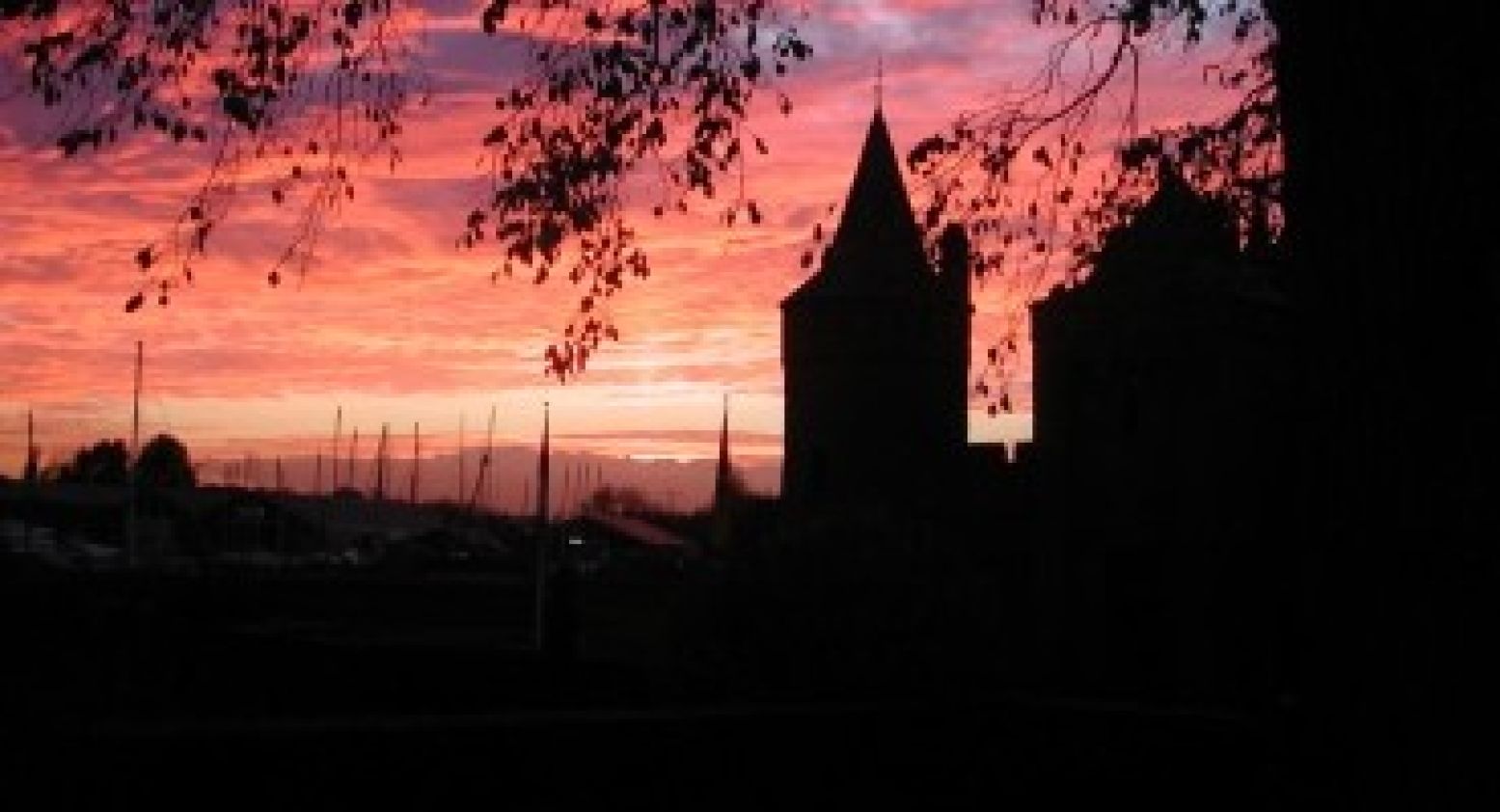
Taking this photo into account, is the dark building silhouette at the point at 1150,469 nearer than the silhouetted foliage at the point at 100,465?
Yes

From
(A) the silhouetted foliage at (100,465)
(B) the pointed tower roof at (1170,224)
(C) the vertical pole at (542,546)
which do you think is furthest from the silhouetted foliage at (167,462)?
(B) the pointed tower roof at (1170,224)

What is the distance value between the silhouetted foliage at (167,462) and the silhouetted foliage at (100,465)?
7.53 ft

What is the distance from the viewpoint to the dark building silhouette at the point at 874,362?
199 feet

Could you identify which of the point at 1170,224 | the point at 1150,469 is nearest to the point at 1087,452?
the point at 1150,469

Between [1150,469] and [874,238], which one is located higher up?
[874,238]

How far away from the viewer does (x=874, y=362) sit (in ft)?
203

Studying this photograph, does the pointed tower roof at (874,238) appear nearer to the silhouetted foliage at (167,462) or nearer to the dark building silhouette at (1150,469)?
the dark building silhouette at (1150,469)

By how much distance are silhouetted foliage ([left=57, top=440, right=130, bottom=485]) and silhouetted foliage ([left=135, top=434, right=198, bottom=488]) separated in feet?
7.53

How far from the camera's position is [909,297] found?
204 ft

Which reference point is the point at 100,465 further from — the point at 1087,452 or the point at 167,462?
the point at 1087,452

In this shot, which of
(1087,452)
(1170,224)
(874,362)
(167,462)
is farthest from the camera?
(167,462)

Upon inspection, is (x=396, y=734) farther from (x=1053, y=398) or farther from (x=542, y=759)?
(x=1053, y=398)

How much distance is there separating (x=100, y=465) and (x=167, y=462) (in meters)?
6.16

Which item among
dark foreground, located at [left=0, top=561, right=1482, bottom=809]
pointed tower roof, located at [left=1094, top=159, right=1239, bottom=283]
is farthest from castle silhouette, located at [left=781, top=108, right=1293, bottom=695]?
dark foreground, located at [left=0, top=561, right=1482, bottom=809]
